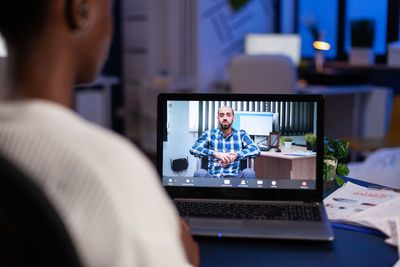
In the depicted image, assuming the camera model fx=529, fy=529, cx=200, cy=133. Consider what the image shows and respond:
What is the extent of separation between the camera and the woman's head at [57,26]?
23.2 inches

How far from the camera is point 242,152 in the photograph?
4.44 ft

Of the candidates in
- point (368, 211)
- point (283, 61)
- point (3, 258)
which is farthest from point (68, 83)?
point (283, 61)

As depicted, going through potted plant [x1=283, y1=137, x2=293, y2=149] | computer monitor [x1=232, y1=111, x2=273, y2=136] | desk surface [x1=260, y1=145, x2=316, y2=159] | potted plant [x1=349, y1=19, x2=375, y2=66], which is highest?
potted plant [x1=349, y1=19, x2=375, y2=66]

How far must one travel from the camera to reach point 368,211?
1287mm

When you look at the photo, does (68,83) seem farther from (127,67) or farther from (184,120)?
(127,67)

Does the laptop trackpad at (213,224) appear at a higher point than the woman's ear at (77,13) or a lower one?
lower

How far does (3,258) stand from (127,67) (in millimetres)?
5140

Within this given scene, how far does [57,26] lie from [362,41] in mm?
4184

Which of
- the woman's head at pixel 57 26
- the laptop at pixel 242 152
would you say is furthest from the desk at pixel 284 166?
the woman's head at pixel 57 26

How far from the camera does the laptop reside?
4.41 feet

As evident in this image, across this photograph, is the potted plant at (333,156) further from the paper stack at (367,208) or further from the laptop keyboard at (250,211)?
the laptop keyboard at (250,211)

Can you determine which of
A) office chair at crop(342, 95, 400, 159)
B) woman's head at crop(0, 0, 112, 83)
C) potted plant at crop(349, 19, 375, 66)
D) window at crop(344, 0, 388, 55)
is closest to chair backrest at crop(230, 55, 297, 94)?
office chair at crop(342, 95, 400, 159)

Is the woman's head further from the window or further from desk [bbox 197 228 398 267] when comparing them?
the window

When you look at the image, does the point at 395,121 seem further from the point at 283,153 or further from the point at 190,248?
the point at 190,248
